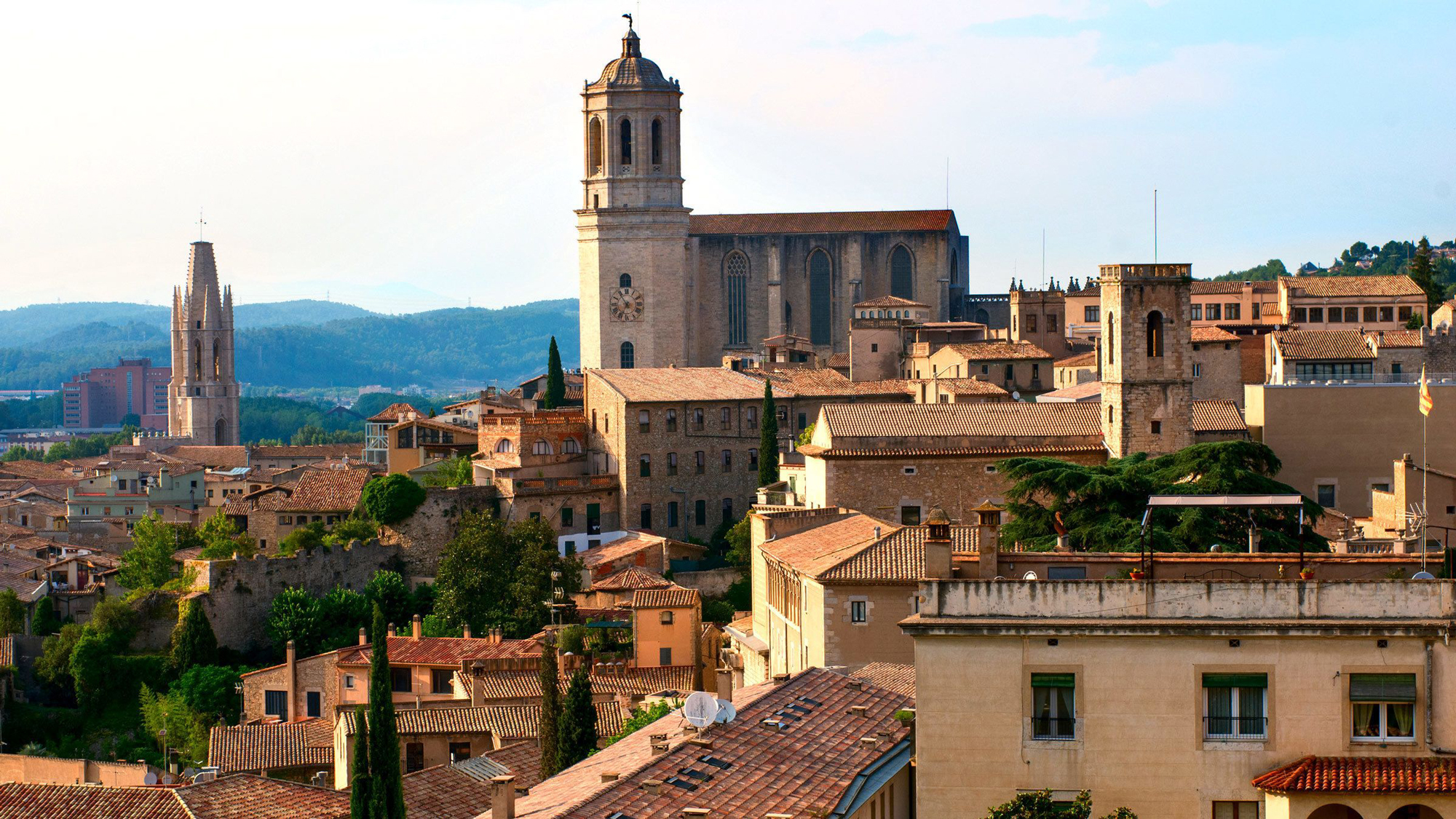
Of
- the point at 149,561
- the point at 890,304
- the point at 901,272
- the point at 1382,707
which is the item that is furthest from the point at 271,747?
the point at 901,272

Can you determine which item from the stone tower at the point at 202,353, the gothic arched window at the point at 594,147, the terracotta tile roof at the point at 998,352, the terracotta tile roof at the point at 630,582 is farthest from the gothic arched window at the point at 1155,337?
the stone tower at the point at 202,353

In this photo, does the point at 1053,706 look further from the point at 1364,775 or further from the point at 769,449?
the point at 769,449

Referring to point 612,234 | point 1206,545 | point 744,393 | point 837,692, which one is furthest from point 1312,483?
point 612,234

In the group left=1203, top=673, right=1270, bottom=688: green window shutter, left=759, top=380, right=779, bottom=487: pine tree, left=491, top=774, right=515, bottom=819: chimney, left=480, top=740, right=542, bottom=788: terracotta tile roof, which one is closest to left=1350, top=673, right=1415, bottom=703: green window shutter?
left=1203, top=673, right=1270, bottom=688: green window shutter

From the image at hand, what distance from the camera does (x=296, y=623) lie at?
175 feet

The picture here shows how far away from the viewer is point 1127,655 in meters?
17.6

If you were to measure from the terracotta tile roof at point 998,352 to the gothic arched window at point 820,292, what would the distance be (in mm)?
18327

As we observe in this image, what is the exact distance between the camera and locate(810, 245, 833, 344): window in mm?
83375

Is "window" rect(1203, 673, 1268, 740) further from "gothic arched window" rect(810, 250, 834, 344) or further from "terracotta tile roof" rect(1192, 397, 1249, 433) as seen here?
"gothic arched window" rect(810, 250, 834, 344)

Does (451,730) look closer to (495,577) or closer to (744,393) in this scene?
(495,577)

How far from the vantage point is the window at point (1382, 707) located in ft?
57.2

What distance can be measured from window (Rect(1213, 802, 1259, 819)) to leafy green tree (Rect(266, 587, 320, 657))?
38089mm

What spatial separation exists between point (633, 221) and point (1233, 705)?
6315 cm

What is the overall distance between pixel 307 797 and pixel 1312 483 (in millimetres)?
23913
